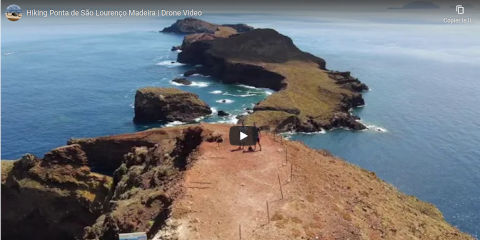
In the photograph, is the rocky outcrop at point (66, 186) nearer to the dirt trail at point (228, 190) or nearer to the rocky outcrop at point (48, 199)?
the rocky outcrop at point (48, 199)

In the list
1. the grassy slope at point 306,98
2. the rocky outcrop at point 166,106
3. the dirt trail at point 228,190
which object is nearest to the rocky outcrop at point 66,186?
the dirt trail at point 228,190

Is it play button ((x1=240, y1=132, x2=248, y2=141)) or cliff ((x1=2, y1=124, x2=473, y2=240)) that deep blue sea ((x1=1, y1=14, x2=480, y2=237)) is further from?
play button ((x1=240, y1=132, x2=248, y2=141))

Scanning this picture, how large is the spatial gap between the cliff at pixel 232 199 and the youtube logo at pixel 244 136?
1.32m

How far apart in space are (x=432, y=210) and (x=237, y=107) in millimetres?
101856

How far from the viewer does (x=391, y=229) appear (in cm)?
4625

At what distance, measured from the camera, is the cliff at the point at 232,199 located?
131 feet

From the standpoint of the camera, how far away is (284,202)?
43.7 meters

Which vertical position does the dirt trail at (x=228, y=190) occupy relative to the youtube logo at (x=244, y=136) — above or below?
below

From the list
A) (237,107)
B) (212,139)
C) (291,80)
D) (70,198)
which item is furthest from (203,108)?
(212,139)

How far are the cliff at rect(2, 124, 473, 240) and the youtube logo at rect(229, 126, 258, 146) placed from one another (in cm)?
132

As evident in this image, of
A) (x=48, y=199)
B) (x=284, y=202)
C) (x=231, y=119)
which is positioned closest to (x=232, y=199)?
(x=284, y=202)

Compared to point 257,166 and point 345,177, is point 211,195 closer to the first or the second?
point 257,166

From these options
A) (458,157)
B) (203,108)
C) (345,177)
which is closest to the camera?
(345,177)

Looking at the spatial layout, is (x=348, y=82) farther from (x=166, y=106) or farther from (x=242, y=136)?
(x=242, y=136)
